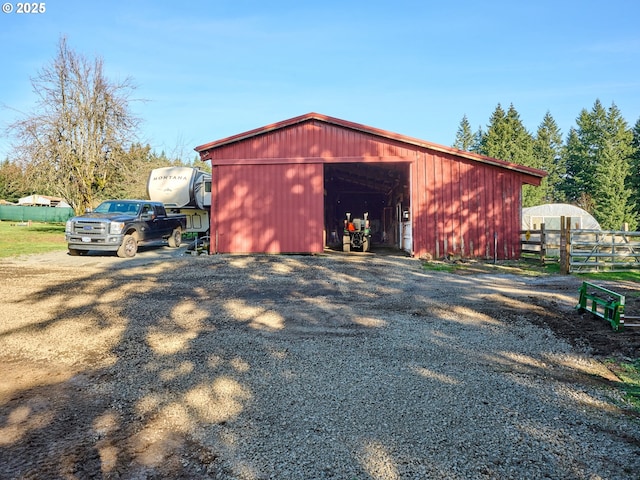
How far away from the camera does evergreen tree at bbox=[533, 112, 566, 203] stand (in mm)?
70950

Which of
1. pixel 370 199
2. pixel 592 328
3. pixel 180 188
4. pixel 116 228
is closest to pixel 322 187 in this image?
pixel 116 228

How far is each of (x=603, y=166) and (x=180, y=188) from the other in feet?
168

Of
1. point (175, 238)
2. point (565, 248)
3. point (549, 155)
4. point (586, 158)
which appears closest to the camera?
point (565, 248)

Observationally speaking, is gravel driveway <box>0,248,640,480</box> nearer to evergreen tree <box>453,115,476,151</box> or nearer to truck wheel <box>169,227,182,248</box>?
truck wheel <box>169,227,182,248</box>

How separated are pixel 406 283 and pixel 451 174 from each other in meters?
7.02

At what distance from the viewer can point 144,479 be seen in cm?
265

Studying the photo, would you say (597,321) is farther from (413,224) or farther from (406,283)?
(413,224)

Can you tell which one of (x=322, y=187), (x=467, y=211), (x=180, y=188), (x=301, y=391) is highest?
(x=180, y=188)

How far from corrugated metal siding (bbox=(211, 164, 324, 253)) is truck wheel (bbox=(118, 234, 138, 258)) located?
9.29 ft

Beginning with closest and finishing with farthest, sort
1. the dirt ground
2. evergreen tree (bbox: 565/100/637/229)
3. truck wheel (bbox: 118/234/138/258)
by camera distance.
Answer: the dirt ground < truck wheel (bbox: 118/234/138/258) < evergreen tree (bbox: 565/100/637/229)

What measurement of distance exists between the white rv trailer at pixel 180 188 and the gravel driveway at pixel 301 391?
524 inches

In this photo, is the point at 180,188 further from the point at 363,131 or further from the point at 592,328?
the point at 592,328

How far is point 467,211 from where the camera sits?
15594 millimetres

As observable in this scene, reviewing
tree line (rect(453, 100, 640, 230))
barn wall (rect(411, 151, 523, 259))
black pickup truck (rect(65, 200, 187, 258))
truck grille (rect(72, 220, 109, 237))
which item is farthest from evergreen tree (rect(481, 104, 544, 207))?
truck grille (rect(72, 220, 109, 237))
